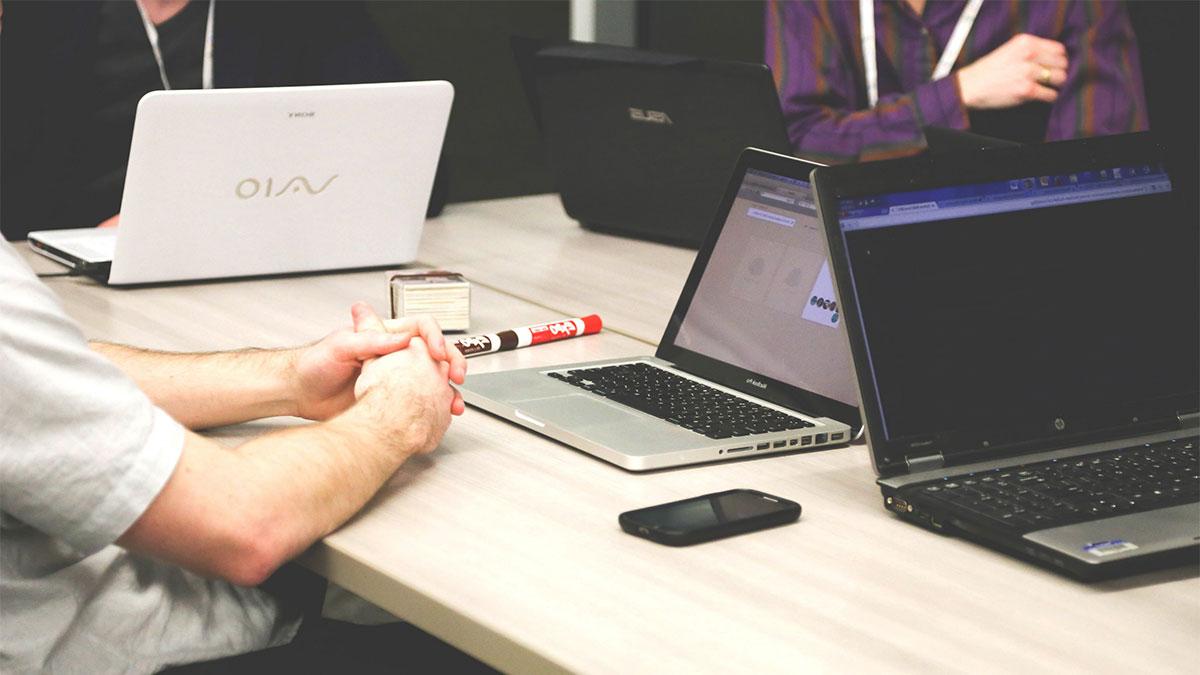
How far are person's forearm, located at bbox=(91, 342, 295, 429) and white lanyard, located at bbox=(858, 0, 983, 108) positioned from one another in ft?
5.55

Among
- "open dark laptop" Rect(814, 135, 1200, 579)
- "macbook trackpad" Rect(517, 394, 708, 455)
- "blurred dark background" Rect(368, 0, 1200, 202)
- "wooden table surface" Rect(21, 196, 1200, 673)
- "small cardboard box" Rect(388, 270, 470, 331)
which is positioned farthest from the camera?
"blurred dark background" Rect(368, 0, 1200, 202)

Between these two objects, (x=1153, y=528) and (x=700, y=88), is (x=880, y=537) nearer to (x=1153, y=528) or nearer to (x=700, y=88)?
(x=1153, y=528)

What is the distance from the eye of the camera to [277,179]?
190cm

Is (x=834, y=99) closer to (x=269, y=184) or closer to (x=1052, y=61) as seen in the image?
(x=1052, y=61)

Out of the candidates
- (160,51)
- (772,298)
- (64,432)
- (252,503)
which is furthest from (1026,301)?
(160,51)

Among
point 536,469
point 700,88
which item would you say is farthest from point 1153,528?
point 700,88

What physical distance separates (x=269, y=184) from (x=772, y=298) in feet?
2.50

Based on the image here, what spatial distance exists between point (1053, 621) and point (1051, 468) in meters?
0.24

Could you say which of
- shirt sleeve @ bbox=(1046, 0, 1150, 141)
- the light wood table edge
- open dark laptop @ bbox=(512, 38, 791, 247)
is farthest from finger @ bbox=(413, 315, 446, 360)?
shirt sleeve @ bbox=(1046, 0, 1150, 141)

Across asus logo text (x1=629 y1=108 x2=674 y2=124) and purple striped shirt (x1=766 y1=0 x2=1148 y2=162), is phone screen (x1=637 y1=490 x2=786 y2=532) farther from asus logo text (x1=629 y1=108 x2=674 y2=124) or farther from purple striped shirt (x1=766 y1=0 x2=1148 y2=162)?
purple striped shirt (x1=766 y1=0 x2=1148 y2=162)

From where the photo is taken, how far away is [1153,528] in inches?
42.2

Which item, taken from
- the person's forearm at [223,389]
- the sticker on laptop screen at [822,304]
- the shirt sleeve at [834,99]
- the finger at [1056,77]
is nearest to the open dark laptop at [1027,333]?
the sticker on laptop screen at [822,304]

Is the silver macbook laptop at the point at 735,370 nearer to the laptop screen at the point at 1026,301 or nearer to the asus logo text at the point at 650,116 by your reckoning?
the laptop screen at the point at 1026,301

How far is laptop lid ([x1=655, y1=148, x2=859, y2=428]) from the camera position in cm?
141
